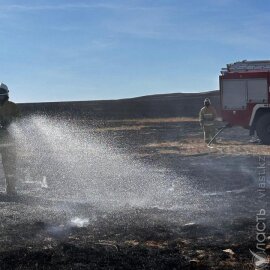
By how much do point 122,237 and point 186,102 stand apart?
34.7m

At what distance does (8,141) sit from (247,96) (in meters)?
9.39

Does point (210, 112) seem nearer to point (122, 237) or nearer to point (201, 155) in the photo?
point (201, 155)

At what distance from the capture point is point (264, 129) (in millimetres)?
15148

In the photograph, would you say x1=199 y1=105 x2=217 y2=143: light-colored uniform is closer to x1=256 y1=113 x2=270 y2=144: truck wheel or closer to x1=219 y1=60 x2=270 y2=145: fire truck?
x1=219 y1=60 x2=270 y2=145: fire truck

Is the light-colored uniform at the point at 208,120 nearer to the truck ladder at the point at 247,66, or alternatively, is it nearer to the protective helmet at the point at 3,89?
the truck ladder at the point at 247,66

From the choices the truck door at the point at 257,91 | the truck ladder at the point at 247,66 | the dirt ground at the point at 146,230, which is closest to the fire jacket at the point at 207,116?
the truck ladder at the point at 247,66

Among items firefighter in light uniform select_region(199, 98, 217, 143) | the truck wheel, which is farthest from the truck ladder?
the truck wheel

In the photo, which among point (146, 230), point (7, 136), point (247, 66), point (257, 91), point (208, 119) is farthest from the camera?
point (208, 119)

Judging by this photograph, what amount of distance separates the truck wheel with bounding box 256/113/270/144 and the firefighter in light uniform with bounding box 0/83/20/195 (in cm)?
870

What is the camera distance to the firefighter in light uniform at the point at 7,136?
336 inches

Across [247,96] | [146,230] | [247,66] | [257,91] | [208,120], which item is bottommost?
[146,230]

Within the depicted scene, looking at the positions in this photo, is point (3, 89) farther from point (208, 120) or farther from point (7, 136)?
point (208, 120)

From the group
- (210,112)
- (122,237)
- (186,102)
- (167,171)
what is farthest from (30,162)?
(186,102)

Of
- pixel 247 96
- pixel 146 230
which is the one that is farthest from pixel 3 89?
pixel 247 96
